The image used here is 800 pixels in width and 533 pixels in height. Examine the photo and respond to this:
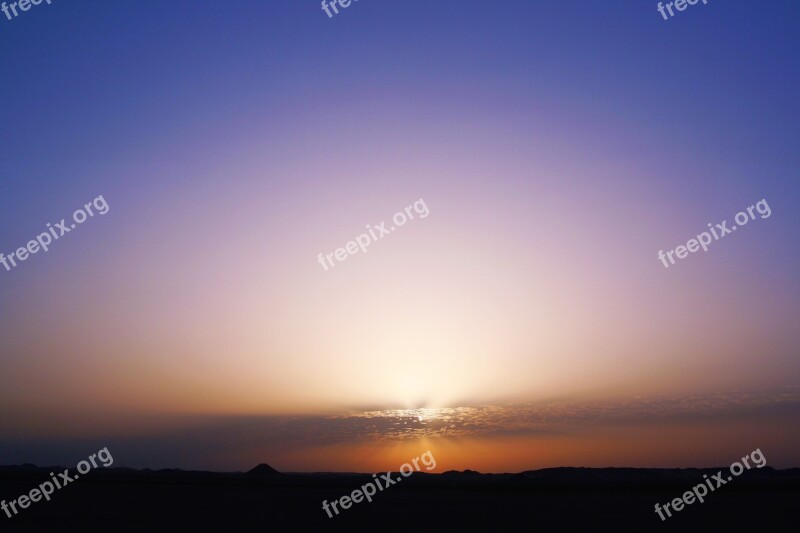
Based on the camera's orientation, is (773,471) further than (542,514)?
Yes

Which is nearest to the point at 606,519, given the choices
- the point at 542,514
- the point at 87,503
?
the point at 542,514

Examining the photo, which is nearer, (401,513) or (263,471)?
(401,513)

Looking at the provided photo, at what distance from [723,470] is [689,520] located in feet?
241

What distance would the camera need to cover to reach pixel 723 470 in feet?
297

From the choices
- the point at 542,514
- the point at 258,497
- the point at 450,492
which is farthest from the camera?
the point at 450,492

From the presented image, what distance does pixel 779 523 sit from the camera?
80.9 feet

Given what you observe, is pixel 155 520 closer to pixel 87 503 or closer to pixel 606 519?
pixel 87 503

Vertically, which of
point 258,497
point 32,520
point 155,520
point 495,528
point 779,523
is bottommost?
point 779,523

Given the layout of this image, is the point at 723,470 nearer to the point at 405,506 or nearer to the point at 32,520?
the point at 405,506

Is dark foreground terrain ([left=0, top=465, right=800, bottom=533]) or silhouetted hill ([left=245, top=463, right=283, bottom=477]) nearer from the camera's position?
dark foreground terrain ([left=0, top=465, right=800, bottom=533])

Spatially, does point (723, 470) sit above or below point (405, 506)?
below

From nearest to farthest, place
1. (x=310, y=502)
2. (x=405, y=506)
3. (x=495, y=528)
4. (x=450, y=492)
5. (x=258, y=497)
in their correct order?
(x=495, y=528) → (x=405, y=506) → (x=310, y=502) → (x=258, y=497) → (x=450, y=492)

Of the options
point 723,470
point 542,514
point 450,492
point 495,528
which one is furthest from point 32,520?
point 723,470

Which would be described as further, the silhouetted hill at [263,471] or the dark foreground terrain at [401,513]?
the silhouetted hill at [263,471]
